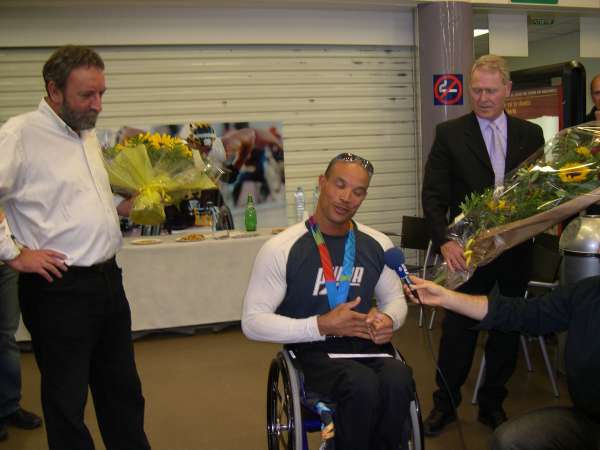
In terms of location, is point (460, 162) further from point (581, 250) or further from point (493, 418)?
point (493, 418)

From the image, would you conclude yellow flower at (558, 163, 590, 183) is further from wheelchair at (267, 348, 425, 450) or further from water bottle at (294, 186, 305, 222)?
water bottle at (294, 186, 305, 222)

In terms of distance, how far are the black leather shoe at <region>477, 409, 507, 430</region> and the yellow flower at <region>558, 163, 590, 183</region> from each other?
145 cm

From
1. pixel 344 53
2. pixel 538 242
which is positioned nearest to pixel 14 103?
pixel 344 53

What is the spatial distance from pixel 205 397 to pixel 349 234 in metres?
1.95

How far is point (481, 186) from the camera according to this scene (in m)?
2.97

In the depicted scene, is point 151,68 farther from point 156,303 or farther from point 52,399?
point 52,399

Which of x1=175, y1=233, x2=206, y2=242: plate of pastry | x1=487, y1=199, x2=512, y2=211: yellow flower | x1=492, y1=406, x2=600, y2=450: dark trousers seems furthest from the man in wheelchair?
x1=175, y1=233, x2=206, y2=242: plate of pastry

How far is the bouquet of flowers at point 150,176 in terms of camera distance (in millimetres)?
2723

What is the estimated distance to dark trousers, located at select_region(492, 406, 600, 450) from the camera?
1.90 m

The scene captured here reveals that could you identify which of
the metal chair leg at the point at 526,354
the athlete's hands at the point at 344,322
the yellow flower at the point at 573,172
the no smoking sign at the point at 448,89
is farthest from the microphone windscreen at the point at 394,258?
the no smoking sign at the point at 448,89

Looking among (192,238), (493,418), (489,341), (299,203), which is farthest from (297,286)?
(299,203)

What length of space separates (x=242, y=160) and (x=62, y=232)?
154 inches

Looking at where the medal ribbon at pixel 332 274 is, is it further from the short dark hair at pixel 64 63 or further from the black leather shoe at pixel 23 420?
the black leather shoe at pixel 23 420

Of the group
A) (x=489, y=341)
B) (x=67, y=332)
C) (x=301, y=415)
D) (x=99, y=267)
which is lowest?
(x=489, y=341)
